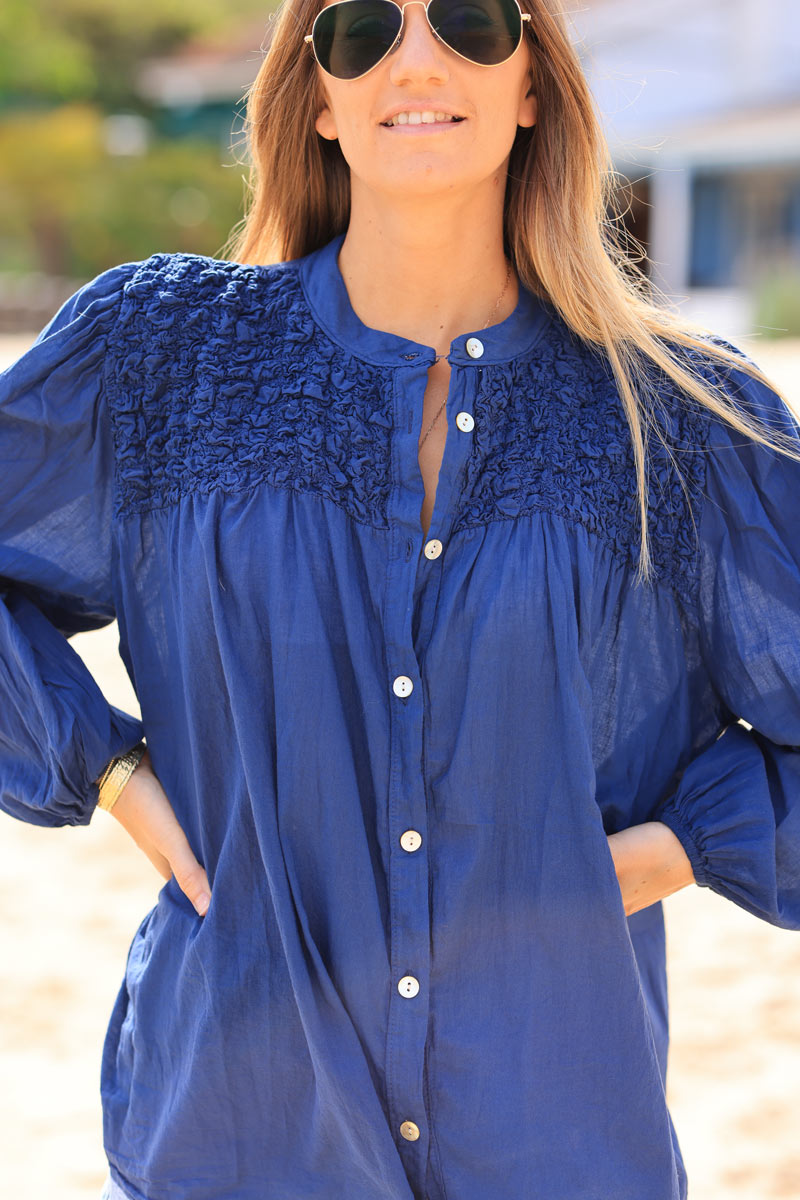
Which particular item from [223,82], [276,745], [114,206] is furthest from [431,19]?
[223,82]

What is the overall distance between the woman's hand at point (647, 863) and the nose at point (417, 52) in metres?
1.11

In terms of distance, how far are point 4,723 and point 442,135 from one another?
1.07 m

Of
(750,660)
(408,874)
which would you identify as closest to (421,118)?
(750,660)

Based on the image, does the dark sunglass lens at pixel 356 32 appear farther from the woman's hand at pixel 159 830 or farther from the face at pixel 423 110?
the woman's hand at pixel 159 830

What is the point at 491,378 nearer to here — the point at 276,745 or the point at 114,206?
the point at 276,745

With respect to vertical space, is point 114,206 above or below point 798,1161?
above

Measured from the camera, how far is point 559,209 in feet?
6.86

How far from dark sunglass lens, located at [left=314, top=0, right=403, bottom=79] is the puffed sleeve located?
430 mm

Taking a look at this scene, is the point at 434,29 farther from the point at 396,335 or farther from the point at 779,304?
the point at 779,304

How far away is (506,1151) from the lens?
5.96 feet

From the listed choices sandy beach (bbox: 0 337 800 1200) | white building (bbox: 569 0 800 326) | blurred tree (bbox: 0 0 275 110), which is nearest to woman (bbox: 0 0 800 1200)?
sandy beach (bbox: 0 337 800 1200)

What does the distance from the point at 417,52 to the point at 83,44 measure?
1226 inches

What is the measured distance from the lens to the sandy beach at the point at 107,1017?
352 centimetres

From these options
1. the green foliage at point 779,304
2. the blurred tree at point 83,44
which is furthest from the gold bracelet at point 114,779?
the blurred tree at point 83,44
